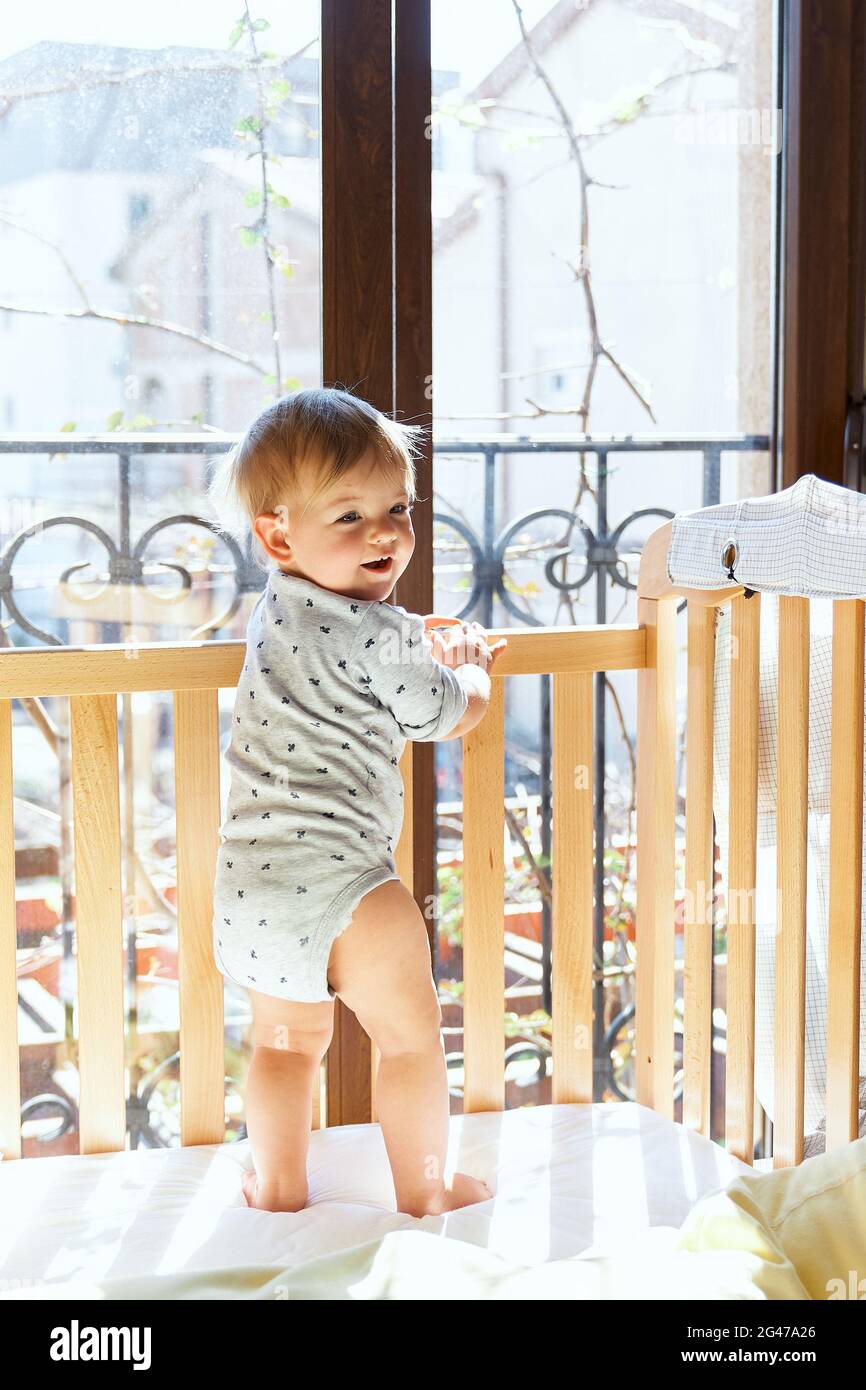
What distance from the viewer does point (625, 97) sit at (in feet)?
4.98

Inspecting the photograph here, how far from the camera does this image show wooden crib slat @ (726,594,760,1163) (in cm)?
127

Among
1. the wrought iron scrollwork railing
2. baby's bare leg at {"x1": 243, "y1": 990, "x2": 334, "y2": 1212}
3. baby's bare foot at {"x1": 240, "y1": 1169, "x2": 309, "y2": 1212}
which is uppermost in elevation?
the wrought iron scrollwork railing

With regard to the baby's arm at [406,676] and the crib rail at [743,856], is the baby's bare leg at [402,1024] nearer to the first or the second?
the baby's arm at [406,676]

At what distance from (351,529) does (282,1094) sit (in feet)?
1.77

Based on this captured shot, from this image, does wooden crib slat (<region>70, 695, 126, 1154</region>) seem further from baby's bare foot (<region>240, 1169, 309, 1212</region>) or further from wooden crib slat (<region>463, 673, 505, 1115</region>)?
wooden crib slat (<region>463, 673, 505, 1115</region>)

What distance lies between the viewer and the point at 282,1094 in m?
1.23

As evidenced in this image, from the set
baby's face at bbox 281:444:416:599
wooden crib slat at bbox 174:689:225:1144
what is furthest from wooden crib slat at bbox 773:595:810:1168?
wooden crib slat at bbox 174:689:225:1144

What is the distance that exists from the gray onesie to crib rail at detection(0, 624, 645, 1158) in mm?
133

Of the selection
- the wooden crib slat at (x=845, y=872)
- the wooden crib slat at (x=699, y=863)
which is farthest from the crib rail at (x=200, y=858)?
the wooden crib slat at (x=845, y=872)

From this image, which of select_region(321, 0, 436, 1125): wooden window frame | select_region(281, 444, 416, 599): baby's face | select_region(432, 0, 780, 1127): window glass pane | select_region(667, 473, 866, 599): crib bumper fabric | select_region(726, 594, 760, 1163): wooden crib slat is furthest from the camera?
select_region(432, 0, 780, 1127): window glass pane

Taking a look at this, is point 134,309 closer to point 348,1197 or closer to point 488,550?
point 488,550

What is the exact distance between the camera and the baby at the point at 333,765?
3.83 feet
